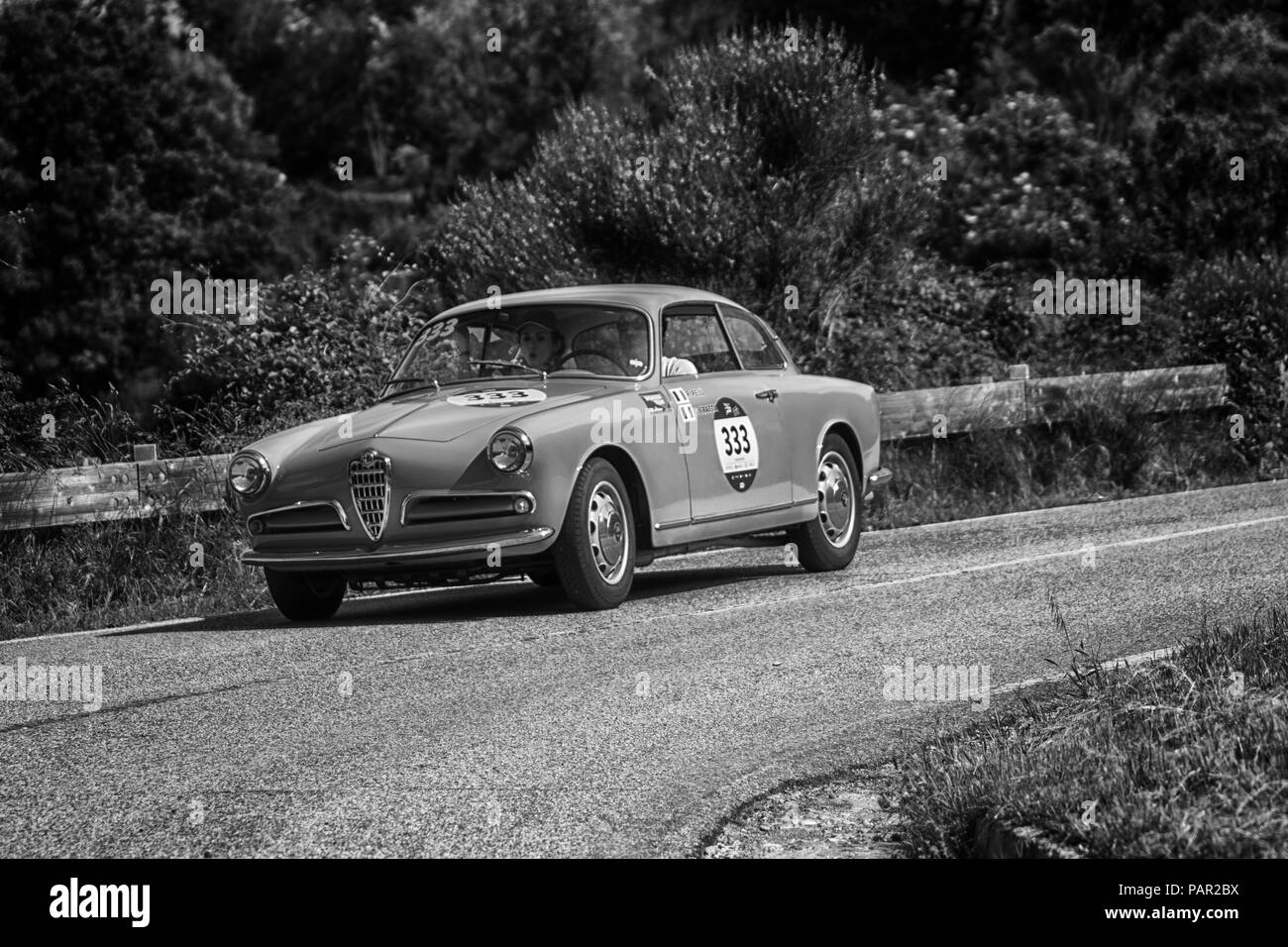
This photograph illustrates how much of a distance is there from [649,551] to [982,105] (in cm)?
3203

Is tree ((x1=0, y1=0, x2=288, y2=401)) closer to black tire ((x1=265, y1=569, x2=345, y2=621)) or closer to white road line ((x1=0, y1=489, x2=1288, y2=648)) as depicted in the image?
white road line ((x1=0, y1=489, x2=1288, y2=648))

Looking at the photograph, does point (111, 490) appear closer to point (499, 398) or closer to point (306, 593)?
point (306, 593)

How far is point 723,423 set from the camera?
10703mm

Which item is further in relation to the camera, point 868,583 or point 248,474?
point 868,583

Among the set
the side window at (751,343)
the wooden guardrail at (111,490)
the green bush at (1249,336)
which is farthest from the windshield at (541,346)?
the green bush at (1249,336)

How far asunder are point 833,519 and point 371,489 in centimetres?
343

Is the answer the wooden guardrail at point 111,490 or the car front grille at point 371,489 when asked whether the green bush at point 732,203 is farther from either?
the car front grille at point 371,489

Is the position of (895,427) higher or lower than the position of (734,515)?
higher

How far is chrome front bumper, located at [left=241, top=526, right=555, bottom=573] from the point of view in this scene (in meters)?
9.23

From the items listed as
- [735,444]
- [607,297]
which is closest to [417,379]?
[607,297]

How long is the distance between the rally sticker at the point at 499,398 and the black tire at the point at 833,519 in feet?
7.28

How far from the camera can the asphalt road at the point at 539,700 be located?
17.8 ft
